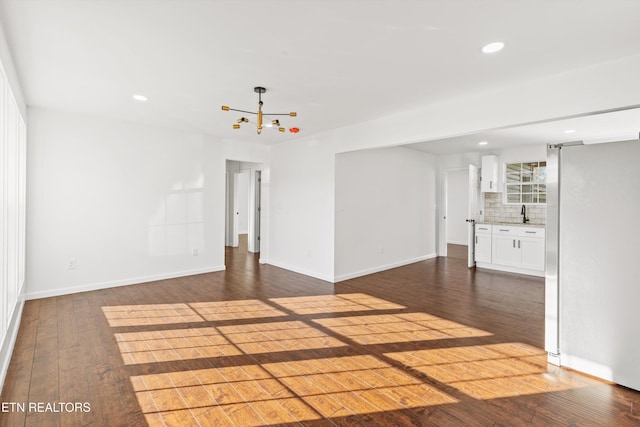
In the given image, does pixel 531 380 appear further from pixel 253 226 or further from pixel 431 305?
pixel 253 226

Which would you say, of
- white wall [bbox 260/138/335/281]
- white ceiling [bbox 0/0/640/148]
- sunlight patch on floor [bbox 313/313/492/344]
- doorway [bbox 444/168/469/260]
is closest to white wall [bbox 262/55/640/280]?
white wall [bbox 260/138/335/281]

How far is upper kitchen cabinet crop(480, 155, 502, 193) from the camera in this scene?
6953 millimetres

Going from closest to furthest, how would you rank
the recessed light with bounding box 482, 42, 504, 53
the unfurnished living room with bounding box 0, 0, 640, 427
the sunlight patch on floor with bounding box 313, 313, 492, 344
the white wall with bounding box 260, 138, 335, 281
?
the unfurnished living room with bounding box 0, 0, 640, 427 < the recessed light with bounding box 482, 42, 504, 53 < the sunlight patch on floor with bounding box 313, 313, 492, 344 < the white wall with bounding box 260, 138, 335, 281

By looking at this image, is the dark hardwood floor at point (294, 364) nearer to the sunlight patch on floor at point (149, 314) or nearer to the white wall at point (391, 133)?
the sunlight patch on floor at point (149, 314)

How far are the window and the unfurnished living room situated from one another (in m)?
0.92

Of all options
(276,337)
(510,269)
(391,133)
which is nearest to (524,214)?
(510,269)

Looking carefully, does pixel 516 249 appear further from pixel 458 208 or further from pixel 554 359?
pixel 458 208

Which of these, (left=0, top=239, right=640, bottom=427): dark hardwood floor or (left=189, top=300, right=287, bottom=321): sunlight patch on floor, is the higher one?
(left=189, top=300, right=287, bottom=321): sunlight patch on floor

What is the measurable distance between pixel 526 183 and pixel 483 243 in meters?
1.58

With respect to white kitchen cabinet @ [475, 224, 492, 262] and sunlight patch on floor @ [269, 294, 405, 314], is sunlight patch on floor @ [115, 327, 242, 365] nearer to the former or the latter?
sunlight patch on floor @ [269, 294, 405, 314]

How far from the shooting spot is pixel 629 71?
104 inches

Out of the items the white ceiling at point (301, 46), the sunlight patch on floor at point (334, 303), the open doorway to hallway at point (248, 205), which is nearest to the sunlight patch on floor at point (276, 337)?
the sunlight patch on floor at point (334, 303)

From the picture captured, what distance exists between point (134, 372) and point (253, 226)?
6.07 m

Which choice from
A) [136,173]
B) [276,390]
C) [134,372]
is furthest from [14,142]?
[276,390]
